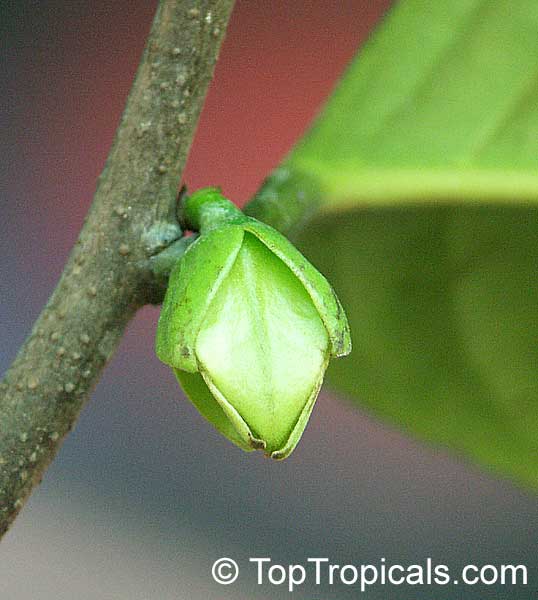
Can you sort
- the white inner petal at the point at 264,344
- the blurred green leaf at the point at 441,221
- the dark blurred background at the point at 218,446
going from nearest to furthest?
the white inner petal at the point at 264,344 → the blurred green leaf at the point at 441,221 → the dark blurred background at the point at 218,446

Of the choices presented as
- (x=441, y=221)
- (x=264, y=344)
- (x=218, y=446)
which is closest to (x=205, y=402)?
(x=264, y=344)

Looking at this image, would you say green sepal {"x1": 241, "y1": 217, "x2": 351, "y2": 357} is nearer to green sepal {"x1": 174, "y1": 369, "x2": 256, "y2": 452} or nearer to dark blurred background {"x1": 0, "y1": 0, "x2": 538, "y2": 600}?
green sepal {"x1": 174, "y1": 369, "x2": 256, "y2": 452}

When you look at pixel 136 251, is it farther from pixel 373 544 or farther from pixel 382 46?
pixel 373 544

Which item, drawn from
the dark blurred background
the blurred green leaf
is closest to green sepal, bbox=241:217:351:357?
the blurred green leaf

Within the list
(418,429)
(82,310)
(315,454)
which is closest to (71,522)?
(315,454)

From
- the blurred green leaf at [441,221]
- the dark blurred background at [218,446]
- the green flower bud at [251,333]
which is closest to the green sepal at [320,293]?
the green flower bud at [251,333]

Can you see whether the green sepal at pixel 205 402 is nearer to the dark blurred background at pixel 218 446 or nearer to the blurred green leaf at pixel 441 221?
the blurred green leaf at pixel 441 221

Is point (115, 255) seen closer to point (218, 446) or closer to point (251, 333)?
point (251, 333)
